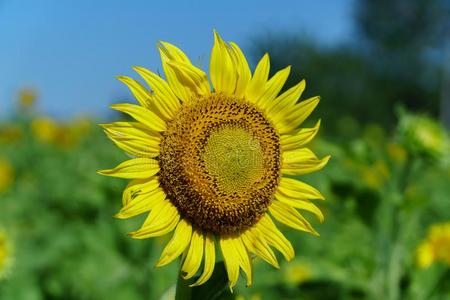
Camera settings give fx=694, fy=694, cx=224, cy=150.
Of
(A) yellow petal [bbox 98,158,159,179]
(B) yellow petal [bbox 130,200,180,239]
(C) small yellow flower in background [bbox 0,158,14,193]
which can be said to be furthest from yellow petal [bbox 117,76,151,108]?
(C) small yellow flower in background [bbox 0,158,14,193]

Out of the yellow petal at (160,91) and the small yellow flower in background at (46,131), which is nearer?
the yellow petal at (160,91)

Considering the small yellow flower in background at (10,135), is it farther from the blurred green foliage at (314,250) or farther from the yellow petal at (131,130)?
the yellow petal at (131,130)

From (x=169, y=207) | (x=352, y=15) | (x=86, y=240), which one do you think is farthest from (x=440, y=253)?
(x=352, y=15)

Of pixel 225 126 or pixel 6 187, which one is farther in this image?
pixel 6 187

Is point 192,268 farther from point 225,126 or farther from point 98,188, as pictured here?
point 98,188

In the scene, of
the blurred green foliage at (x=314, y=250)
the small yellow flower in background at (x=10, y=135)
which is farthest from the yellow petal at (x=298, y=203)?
the small yellow flower in background at (x=10, y=135)

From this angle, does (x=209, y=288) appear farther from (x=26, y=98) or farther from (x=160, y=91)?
(x=26, y=98)

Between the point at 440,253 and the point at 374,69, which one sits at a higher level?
the point at 374,69
